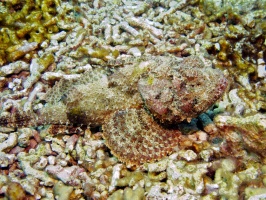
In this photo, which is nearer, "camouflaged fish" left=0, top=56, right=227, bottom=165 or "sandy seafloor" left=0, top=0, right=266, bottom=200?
"sandy seafloor" left=0, top=0, right=266, bottom=200

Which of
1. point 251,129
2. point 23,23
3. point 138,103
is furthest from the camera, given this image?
point 23,23

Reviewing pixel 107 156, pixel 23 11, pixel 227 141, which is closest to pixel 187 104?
pixel 227 141

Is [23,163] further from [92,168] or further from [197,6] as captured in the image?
[197,6]

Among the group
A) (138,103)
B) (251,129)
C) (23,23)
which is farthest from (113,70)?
(23,23)

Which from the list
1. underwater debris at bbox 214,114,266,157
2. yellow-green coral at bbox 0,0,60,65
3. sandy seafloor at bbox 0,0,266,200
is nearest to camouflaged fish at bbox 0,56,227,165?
sandy seafloor at bbox 0,0,266,200

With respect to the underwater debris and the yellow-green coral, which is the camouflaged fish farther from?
the yellow-green coral

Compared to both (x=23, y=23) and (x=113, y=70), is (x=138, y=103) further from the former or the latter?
(x=23, y=23)
